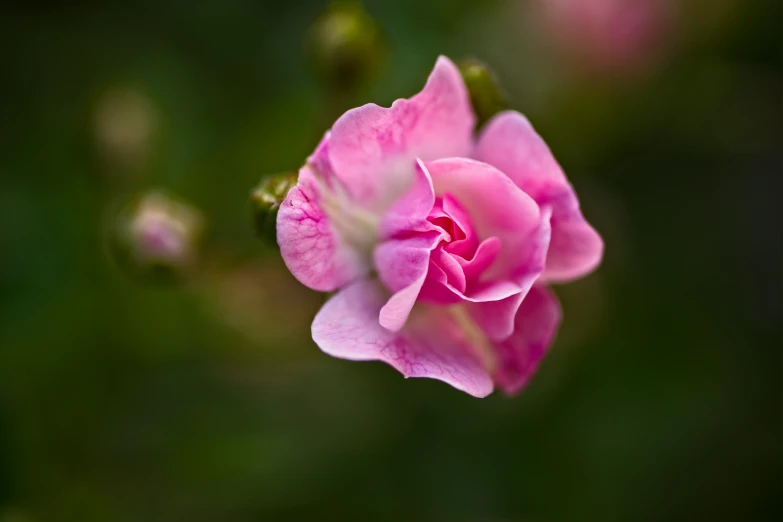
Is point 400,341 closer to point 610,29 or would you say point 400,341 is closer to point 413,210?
point 413,210

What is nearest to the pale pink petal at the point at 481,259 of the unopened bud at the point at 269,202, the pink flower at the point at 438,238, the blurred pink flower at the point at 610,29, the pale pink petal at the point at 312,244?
the pink flower at the point at 438,238

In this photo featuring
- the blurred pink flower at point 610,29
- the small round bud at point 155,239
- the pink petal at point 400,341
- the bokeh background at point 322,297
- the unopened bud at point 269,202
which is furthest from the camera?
the blurred pink flower at point 610,29

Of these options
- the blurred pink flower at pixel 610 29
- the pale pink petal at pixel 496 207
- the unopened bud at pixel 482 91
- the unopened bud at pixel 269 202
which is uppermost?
the blurred pink flower at pixel 610 29

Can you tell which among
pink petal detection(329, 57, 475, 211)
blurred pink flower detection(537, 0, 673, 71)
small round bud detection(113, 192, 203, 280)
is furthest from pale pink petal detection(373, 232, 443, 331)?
blurred pink flower detection(537, 0, 673, 71)

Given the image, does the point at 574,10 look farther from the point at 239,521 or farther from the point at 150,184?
the point at 239,521

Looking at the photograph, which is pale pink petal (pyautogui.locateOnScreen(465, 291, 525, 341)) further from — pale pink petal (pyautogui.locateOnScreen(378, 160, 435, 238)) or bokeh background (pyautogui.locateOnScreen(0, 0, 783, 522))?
bokeh background (pyautogui.locateOnScreen(0, 0, 783, 522))

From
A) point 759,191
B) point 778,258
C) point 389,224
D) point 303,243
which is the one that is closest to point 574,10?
point 759,191

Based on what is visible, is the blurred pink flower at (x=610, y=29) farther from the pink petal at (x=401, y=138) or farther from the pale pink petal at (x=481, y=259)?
the pale pink petal at (x=481, y=259)
